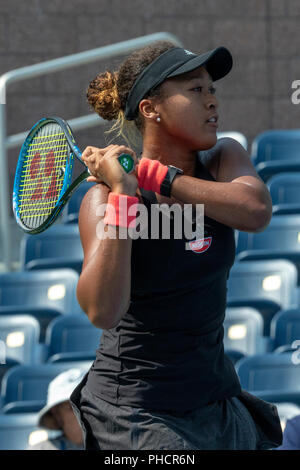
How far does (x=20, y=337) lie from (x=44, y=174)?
202 cm

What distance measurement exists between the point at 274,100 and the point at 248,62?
333mm

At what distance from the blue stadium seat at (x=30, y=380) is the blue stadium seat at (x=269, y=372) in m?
0.67

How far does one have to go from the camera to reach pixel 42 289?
4.73m

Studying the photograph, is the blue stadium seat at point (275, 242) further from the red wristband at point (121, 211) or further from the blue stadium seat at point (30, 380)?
the red wristband at point (121, 211)

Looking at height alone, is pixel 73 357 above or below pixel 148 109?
below

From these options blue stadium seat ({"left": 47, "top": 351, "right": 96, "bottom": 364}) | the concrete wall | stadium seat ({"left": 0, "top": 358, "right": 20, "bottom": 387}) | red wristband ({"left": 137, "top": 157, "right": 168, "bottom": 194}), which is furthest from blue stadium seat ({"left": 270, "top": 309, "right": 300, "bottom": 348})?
the concrete wall

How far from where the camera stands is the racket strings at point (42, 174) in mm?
2359

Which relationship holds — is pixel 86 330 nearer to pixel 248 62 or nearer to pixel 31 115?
pixel 31 115

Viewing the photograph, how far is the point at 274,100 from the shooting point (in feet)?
21.5

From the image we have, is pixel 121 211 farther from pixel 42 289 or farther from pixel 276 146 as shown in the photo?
pixel 276 146

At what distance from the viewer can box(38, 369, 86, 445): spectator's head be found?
3209mm

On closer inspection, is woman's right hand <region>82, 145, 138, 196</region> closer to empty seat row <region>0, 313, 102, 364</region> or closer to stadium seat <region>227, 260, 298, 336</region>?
empty seat row <region>0, 313, 102, 364</region>

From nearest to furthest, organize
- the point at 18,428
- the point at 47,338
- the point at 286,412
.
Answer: the point at 286,412 → the point at 18,428 → the point at 47,338

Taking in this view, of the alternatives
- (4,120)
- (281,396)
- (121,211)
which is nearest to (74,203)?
(4,120)
